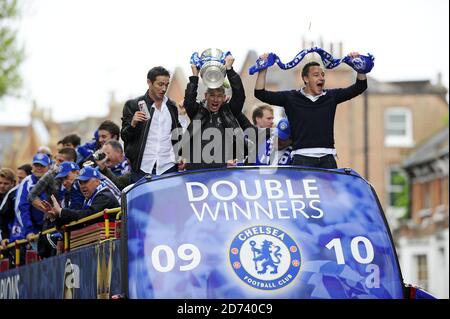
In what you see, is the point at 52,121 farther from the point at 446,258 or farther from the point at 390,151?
the point at 446,258

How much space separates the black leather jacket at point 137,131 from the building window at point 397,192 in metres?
59.2

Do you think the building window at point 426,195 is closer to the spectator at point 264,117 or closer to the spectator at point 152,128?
the spectator at point 264,117

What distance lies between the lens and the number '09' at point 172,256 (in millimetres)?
10141

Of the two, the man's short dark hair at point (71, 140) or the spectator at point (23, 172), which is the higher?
the man's short dark hair at point (71, 140)

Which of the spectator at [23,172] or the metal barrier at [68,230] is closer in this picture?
the metal barrier at [68,230]

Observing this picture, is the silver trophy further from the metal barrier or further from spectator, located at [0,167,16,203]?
spectator, located at [0,167,16,203]

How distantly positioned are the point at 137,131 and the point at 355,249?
13.1 feet

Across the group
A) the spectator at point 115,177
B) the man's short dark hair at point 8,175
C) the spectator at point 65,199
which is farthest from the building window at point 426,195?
the spectator at point 115,177

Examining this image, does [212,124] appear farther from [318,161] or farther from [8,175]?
[8,175]

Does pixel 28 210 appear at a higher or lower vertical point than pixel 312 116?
lower

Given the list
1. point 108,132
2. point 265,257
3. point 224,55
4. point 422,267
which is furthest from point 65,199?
point 422,267

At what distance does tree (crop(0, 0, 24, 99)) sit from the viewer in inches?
1706

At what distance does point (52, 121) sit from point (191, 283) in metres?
109

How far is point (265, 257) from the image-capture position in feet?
33.3
